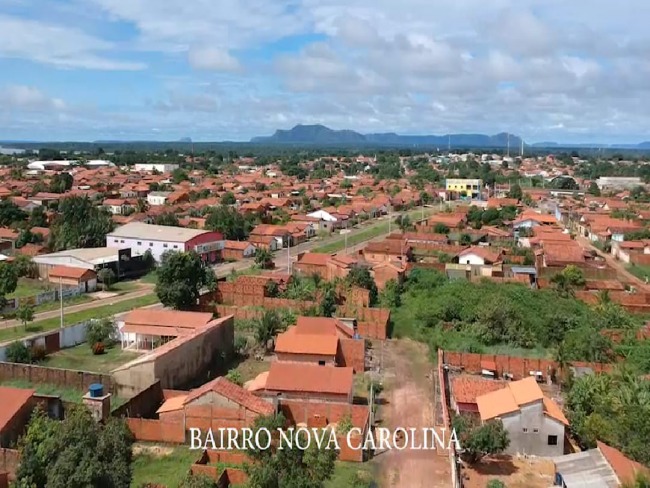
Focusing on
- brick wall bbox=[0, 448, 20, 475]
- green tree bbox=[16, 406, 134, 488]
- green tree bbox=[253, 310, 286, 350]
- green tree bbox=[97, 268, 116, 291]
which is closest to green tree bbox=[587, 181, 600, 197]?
green tree bbox=[97, 268, 116, 291]

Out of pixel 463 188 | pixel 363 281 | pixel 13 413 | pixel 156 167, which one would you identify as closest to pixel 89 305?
pixel 363 281

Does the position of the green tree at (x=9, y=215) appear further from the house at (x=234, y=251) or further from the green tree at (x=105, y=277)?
the green tree at (x=105, y=277)

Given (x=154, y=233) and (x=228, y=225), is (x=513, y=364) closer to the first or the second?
(x=154, y=233)

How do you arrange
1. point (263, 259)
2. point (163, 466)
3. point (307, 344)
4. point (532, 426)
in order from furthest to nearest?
1. point (263, 259)
2. point (307, 344)
3. point (532, 426)
4. point (163, 466)

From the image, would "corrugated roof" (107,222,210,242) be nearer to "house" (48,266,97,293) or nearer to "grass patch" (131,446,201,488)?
"house" (48,266,97,293)

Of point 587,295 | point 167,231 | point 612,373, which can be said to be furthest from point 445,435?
point 167,231

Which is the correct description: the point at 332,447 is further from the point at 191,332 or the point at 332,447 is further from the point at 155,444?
the point at 191,332
